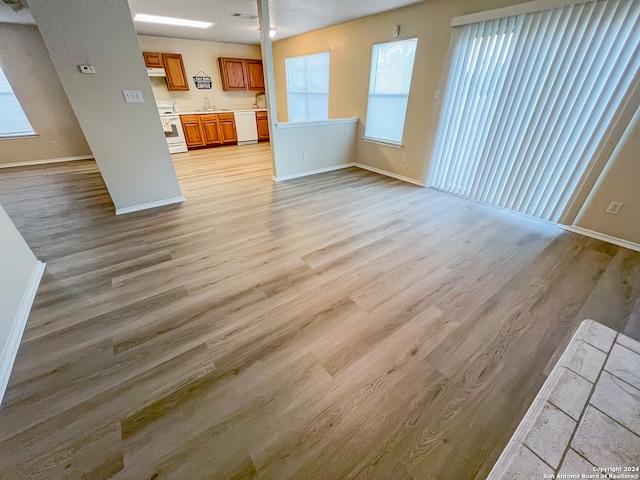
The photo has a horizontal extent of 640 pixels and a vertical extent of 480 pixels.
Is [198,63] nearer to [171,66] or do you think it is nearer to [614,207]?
[171,66]

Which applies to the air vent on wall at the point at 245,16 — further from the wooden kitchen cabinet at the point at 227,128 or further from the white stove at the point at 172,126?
the white stove at the point at 172,126

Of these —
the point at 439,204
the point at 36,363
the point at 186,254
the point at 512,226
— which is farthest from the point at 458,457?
the point at 439,204

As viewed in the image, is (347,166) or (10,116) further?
(347,166)

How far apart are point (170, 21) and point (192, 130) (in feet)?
7.05

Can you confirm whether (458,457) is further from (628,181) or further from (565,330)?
(628,181)

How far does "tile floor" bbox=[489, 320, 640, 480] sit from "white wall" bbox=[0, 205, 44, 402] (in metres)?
2.37

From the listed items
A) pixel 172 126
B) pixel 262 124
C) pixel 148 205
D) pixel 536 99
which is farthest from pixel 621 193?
pixel 172 126

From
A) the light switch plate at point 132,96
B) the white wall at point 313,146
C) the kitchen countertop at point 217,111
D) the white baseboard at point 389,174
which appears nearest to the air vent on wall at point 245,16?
the white wall at point 313,146

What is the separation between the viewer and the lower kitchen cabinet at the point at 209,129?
600cm

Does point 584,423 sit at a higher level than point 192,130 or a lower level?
lower

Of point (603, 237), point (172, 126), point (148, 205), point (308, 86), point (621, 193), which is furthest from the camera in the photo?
point (172, 126)

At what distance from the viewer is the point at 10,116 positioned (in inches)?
190

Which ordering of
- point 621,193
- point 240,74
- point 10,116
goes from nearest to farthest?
point 621,193
point 10,116
point 240,74

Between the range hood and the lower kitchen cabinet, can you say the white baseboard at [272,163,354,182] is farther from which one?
the range hood
